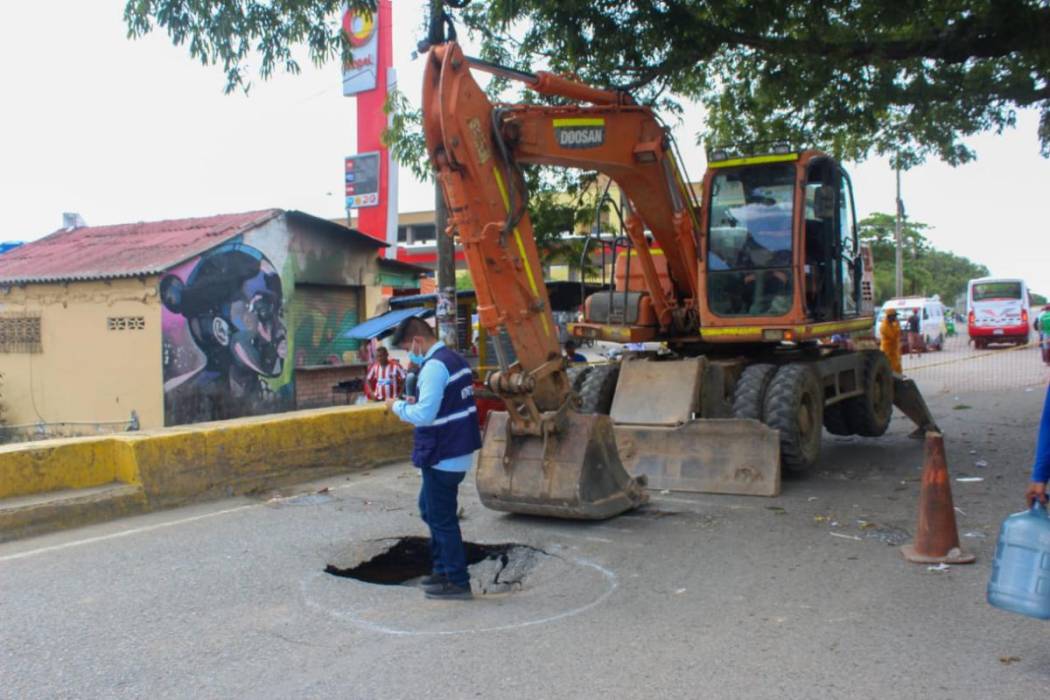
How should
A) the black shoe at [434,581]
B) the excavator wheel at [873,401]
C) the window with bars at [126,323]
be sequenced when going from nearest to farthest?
1. the black shoe at [434,581]
2. the excavator wheel at [873,401]
3. the window with bars at [126,323]

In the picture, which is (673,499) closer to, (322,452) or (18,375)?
(322,452)

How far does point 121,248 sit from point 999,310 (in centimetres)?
3294

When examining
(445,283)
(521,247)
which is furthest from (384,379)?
(521,247)

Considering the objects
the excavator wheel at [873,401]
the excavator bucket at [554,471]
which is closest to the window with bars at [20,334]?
the excavator bucket at [554,471]

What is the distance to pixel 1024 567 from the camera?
445cm

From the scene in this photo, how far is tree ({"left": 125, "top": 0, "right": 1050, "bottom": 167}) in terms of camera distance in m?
10.1

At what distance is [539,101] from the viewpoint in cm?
1279

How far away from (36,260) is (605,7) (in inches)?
536

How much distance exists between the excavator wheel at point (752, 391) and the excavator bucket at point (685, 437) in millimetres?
237

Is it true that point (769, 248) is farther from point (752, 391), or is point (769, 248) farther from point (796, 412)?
point (796, 412)

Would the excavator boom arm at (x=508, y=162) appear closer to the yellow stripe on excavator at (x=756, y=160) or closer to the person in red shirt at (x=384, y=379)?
the yellow stripe on excavator at (x=756, y=160)

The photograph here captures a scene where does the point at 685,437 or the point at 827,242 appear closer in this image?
the point at 685,437

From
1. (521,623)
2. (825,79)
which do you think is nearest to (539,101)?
(825,79)

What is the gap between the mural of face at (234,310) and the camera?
16297 millimetres
